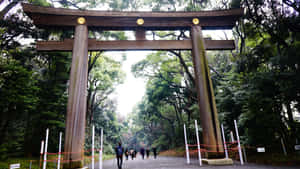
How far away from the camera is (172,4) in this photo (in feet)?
39.2

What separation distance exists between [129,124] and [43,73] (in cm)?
3558

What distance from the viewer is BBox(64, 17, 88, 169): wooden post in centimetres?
598

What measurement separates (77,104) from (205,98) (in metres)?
4.84

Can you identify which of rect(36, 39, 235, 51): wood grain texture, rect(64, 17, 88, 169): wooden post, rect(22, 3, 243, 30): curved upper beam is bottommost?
rect(64, 17, 88, 169): wooden post

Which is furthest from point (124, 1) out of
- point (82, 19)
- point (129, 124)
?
point (129, 124)

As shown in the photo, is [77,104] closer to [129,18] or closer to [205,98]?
[129,18]

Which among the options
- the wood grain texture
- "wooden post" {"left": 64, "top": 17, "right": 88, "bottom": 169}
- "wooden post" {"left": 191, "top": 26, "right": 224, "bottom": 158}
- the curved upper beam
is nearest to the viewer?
"wooden post" {"left": 64, "top": 17, "right": 88, "bottom": 169}

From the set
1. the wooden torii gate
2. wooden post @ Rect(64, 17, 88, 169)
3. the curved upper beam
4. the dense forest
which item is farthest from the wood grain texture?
the dense forest

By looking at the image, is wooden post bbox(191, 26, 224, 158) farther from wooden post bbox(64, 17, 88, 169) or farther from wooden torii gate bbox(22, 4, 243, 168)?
wooden post bbox(64, 17, 88, 169)

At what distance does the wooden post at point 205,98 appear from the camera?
659cm

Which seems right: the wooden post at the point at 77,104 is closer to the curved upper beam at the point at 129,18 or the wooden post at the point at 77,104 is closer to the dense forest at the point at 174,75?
the curved upper beam at the point at 129,18

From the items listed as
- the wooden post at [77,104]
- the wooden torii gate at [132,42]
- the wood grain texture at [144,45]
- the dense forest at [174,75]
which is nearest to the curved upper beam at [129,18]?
the wooden torii gate at [132,42]

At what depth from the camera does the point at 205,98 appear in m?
7.02

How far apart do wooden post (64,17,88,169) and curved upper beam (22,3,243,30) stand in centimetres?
48
